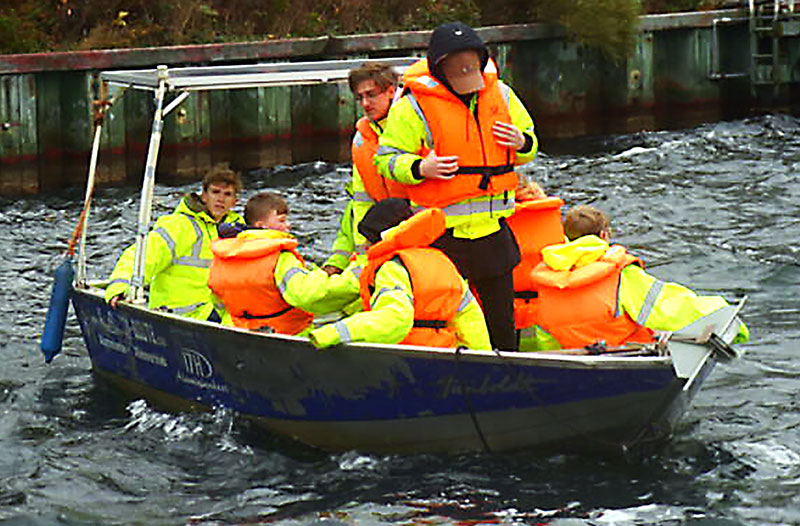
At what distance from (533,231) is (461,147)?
1.04 meters

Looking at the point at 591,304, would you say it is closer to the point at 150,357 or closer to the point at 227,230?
the point at 227,230

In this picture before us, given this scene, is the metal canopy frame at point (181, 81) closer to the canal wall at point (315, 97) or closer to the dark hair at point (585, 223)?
the dark hair at point (585, 223)

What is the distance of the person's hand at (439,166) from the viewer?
724 cm

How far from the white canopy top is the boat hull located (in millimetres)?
1396

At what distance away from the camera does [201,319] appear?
886 cm

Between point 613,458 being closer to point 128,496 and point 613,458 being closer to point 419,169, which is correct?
point 419,169

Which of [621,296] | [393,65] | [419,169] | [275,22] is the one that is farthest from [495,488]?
[275,22]

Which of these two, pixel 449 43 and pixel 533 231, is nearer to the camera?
pixel 449 43

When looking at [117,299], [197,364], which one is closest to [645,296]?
[197,364]

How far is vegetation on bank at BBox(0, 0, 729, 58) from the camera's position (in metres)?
18.8

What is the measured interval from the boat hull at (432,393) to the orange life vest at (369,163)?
Result: 3.55 feet

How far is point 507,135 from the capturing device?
7.40 meters

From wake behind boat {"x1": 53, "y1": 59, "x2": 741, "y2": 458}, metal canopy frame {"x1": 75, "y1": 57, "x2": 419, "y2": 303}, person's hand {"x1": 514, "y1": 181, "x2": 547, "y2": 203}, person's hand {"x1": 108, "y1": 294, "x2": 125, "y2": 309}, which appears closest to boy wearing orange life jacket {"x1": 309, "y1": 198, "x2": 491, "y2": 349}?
wake behind boat {"x1": 53, "y1": 59, "x2": 741, "y2": 458}

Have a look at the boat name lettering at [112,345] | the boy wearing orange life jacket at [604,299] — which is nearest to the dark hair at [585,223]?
the boy wearing orange life jacket at [604,299]
